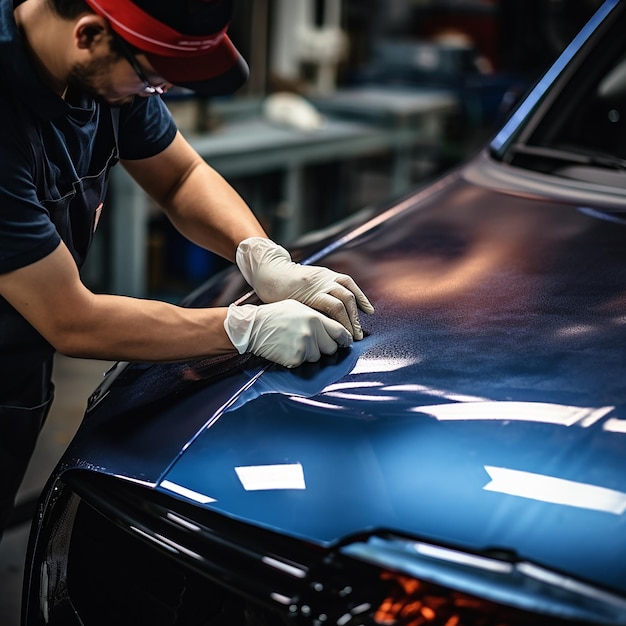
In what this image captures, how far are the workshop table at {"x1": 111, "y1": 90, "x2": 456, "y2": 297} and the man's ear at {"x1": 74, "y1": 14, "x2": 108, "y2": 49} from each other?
2.44m

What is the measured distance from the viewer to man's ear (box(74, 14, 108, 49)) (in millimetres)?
1408

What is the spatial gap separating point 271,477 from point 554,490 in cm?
38

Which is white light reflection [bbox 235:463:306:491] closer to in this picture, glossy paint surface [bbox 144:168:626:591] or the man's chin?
glossy paint surface [bbox 144:168:626:591]

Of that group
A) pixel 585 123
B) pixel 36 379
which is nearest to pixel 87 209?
pixel 36 379

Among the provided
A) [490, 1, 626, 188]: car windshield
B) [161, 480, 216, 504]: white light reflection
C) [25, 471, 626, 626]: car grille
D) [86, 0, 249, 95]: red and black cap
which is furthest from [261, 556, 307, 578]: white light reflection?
[490, 1, 626, 188]: car windshield

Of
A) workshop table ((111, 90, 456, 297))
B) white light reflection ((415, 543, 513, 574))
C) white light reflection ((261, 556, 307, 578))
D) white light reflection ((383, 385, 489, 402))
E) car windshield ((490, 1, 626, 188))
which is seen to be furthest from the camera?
workshop table ((111, 90, 456, 297))

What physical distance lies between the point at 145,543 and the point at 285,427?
0.27 metres

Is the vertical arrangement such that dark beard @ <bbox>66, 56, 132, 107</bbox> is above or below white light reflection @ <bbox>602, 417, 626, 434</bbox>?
above

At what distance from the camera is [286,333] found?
1.50 meters

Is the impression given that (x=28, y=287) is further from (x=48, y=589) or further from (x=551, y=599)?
(x=551, y=599)

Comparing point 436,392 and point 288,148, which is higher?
point 436,392

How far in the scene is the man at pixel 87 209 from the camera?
56.4 inches

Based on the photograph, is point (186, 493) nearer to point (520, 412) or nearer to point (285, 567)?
point (285, 567)

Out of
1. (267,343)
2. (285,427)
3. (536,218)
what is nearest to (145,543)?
(285,427)
